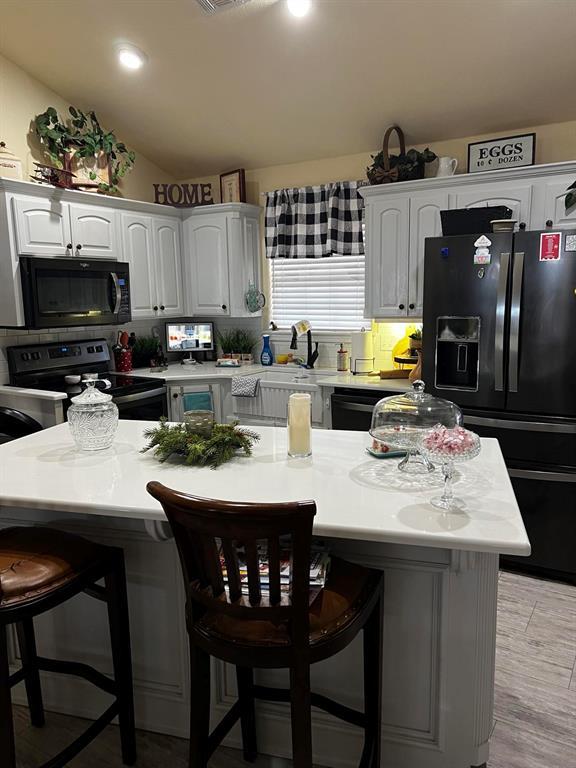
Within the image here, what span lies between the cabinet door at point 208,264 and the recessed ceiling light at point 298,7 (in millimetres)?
1748

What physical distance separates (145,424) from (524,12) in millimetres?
2794

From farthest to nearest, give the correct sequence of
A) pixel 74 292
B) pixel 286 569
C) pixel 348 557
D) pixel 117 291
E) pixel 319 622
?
pixel 117 291, pixel 74 292, pixel 348 557, pixel 286 569, pixel 319 622

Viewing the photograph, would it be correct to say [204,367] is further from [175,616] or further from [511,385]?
[175,616]

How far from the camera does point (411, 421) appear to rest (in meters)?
1.84

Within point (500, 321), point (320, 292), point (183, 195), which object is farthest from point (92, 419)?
point (183, 195)

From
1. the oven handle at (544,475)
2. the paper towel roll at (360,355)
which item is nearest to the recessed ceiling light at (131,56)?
the paper towel roll at (360,355)

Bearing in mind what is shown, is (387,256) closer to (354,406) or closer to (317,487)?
(354,406)

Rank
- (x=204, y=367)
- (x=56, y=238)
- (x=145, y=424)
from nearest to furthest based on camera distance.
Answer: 1. (x=145, y=424)
2. (x=56, y=238)
3. (x=204, y=367)

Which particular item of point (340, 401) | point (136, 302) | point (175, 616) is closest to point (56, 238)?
point (136, 302)

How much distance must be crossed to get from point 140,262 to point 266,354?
49.8 inches

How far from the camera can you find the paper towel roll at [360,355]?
4.14 metres

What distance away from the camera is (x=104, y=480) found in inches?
68.3

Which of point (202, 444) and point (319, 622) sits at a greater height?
point (202, 444)

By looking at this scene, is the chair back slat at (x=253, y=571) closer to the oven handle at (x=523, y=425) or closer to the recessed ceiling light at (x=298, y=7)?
the oven handle at (x=523, y=425)
